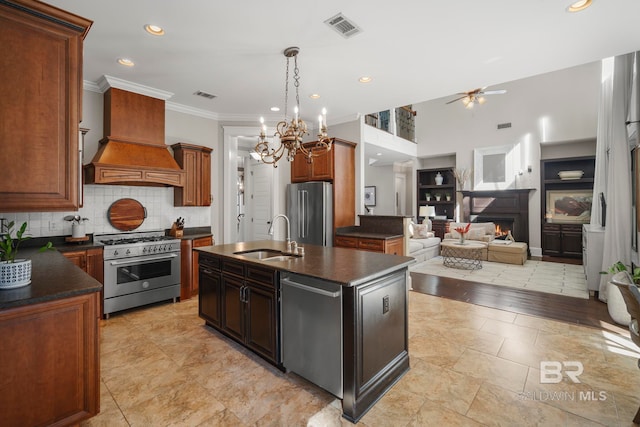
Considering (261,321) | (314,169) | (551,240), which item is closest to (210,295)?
(261,321)

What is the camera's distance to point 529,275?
557 centimetres

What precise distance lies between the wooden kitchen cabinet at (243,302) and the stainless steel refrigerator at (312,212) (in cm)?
216

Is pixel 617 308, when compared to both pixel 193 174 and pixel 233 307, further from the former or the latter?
pixel 193 174

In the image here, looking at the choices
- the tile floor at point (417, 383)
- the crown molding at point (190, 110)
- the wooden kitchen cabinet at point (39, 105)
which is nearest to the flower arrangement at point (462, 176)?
the tile floor at point (417, 383)

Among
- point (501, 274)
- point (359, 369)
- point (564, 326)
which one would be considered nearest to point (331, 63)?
point (359, 369)

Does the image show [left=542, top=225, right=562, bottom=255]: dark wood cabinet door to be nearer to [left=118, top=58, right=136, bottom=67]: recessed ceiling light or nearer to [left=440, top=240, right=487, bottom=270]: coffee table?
[left=440, top=240, right=487, bottom=270]: coffee table

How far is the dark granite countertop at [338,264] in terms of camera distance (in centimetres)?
191

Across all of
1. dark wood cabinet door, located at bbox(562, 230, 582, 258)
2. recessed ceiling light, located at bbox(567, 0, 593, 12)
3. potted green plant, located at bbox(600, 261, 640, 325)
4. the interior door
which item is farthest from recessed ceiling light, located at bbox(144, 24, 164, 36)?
dark wood cabinet door, located at bbox(562, 230, 582, 258)

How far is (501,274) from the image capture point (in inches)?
222

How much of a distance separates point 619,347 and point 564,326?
496 mm

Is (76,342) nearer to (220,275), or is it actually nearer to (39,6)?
(220,275)

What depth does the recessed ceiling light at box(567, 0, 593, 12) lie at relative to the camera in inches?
88.7

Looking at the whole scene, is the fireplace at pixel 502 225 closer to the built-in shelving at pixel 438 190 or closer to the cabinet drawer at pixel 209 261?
the built-in shelving at pixel 438 190

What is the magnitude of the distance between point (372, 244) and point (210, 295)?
2478 mm
